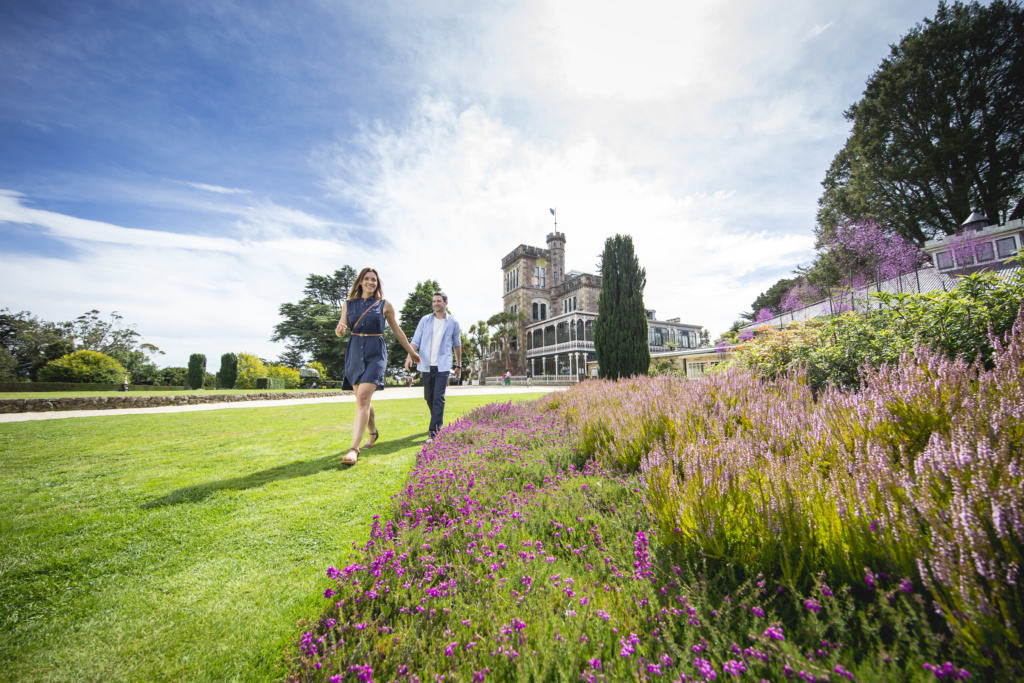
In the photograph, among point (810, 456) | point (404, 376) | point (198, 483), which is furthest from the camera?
point (404, 376)

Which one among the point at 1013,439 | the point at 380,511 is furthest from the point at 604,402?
the point at 1013,439

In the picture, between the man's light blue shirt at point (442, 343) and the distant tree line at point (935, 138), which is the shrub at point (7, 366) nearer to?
the man's light blue shirt at point (442, 343)

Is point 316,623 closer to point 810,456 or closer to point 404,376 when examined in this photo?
point 810,456

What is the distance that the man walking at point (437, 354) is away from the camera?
5.52 metres

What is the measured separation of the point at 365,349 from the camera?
15.3 ft

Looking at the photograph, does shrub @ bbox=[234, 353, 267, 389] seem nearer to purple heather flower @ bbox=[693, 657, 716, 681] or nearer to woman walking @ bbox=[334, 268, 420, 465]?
woman walking @ bbox=[334, 268, 420, 465]

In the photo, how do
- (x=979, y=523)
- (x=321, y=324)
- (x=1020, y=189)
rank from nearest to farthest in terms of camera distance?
(x=979, y=523), (x=1020, y=189), (x=321, y=324)

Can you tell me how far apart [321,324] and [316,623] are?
121 feet

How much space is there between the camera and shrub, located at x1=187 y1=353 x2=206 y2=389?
2592 cm

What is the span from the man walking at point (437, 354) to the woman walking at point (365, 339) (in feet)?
2.42

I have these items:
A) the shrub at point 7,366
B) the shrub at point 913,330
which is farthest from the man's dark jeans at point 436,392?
the shrub at point 7,366

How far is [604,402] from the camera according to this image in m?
5.10

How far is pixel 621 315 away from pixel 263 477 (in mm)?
12557

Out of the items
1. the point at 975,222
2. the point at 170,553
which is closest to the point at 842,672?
the point at 170,553
